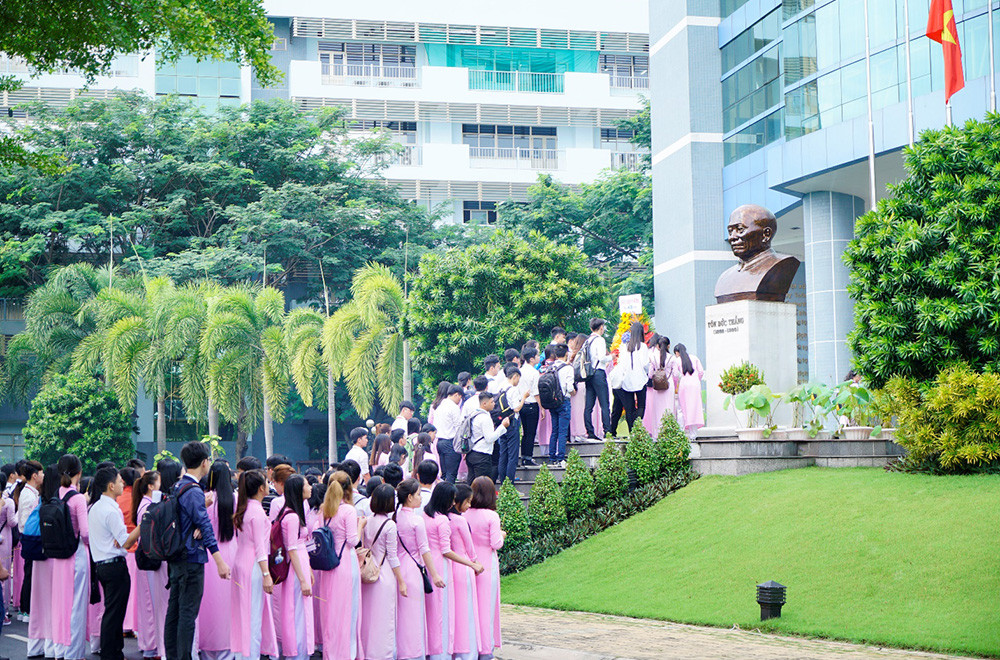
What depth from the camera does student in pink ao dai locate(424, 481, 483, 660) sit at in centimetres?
865

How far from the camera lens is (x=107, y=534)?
28.8ft

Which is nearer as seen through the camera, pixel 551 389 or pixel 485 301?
pixel 551 389

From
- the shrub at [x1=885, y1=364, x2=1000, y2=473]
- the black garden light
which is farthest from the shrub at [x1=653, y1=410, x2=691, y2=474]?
the black garden light

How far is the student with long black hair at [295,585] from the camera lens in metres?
8.28

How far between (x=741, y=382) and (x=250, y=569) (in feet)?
29.6

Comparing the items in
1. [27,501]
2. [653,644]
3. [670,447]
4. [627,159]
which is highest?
[627,159]

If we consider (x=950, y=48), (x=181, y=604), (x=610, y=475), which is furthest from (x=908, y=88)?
(x=181, y=604)

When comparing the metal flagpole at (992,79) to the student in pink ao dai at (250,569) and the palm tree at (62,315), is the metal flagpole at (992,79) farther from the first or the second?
the palm tree at (62,315)

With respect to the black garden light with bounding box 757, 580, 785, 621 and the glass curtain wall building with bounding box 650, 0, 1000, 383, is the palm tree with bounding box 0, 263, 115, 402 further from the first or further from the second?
the black garden light with bounding box 757, 580, 785, 621

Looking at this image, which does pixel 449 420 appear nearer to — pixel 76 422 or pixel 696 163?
pixel 76 422

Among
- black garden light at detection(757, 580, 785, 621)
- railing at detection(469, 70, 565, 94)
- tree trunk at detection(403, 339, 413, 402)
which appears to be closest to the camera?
black garden light at detection(757, 580, 785, 621)

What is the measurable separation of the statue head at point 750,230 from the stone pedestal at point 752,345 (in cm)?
83

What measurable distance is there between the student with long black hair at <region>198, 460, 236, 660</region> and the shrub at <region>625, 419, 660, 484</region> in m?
7.17

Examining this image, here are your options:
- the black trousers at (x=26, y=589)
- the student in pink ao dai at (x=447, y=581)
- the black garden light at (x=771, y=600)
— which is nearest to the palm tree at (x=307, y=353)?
the black trousers at (x=26, y=589)
